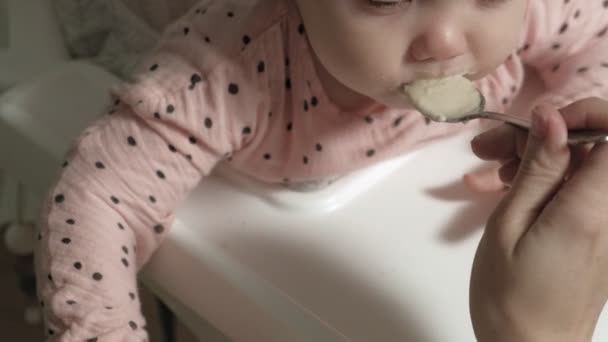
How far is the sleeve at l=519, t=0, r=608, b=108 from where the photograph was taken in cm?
63

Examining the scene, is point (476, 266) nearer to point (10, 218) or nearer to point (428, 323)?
point (428, 323)

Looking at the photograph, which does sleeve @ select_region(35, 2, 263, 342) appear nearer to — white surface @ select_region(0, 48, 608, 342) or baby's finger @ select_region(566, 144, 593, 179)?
white surface @ select_region(0, 48, 608, 342)

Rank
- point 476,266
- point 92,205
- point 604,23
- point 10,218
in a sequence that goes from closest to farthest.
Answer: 1. point 476,266
2. point 92,205
3. point 604,23
4. point 10,218

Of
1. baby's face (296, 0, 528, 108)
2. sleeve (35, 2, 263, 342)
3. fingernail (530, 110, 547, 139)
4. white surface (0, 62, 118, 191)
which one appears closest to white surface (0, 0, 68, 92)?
white surface (0, 62, 118, 191)

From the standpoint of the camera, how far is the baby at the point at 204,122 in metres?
0.48

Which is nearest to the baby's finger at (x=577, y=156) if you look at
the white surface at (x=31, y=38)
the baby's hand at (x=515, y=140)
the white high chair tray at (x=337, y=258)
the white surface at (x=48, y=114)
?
the baby's hand at (x=515, y=140)

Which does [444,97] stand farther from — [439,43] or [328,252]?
[328,252]

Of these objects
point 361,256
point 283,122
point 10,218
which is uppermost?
point 283,122

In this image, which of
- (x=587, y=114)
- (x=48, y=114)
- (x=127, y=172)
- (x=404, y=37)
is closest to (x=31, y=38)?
(x=48, y=114)

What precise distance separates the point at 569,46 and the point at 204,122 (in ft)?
1.09

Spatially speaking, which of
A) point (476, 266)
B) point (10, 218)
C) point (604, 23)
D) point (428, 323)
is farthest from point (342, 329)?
point (10, 218)

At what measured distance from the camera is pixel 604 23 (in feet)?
2.18

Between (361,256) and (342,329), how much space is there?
6 centimetres

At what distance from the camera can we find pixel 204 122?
531mm
